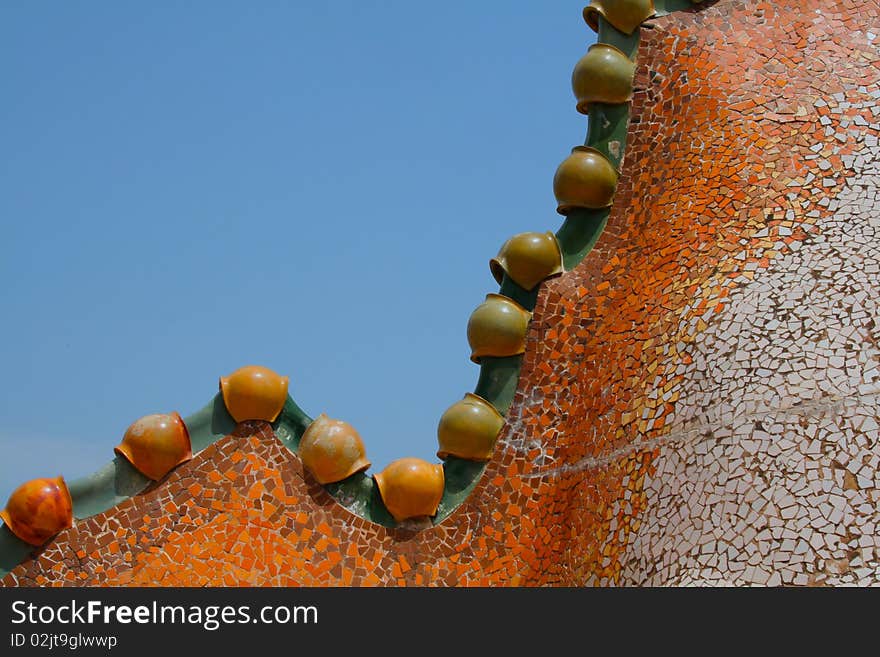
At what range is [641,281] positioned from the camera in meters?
7.81

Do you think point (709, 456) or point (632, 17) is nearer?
point (709, 456)

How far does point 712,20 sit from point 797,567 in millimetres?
3514

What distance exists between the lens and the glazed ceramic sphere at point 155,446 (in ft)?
25.5

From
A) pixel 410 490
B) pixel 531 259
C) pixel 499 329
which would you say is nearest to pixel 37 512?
pixel 410 490

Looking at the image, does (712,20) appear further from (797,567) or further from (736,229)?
(797,567)

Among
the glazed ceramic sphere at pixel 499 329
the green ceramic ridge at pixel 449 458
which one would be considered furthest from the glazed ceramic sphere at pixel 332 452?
the glazed ceramic sphere at pixel 499 329

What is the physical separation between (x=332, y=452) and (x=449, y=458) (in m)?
0.70

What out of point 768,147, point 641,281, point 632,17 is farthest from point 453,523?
point 632,17

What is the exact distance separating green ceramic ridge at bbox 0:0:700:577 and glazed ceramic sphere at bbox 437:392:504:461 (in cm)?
6

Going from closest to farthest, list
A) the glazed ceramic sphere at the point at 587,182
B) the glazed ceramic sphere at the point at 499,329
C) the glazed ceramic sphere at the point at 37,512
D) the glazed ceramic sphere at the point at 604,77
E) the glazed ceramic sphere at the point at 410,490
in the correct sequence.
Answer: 1. the glazed ceramic sphere at the point at 37,512
2. the glazed ceramic sphere at the point at 410,490
3. the glazed ceramic sphere at the point at 499,329
4. the glazed ceramic sphere at the point at 587,182
5. the glazed ceramic sphere at the point at 604,77

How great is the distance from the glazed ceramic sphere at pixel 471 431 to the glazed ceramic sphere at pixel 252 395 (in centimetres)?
96

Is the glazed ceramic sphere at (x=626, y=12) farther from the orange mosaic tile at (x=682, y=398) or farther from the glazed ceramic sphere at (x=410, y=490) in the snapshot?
the glazed ceramic sphere at (x=410, y=490)

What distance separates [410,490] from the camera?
779cm

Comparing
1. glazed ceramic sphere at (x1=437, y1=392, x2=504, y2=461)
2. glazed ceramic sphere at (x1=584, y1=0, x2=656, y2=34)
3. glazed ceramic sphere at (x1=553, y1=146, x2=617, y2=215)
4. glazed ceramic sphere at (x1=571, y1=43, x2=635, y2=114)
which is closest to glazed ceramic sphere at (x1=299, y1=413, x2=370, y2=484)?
glazed ceramic sphere at (x1=437, y1=392, x2=504, y2=461)
